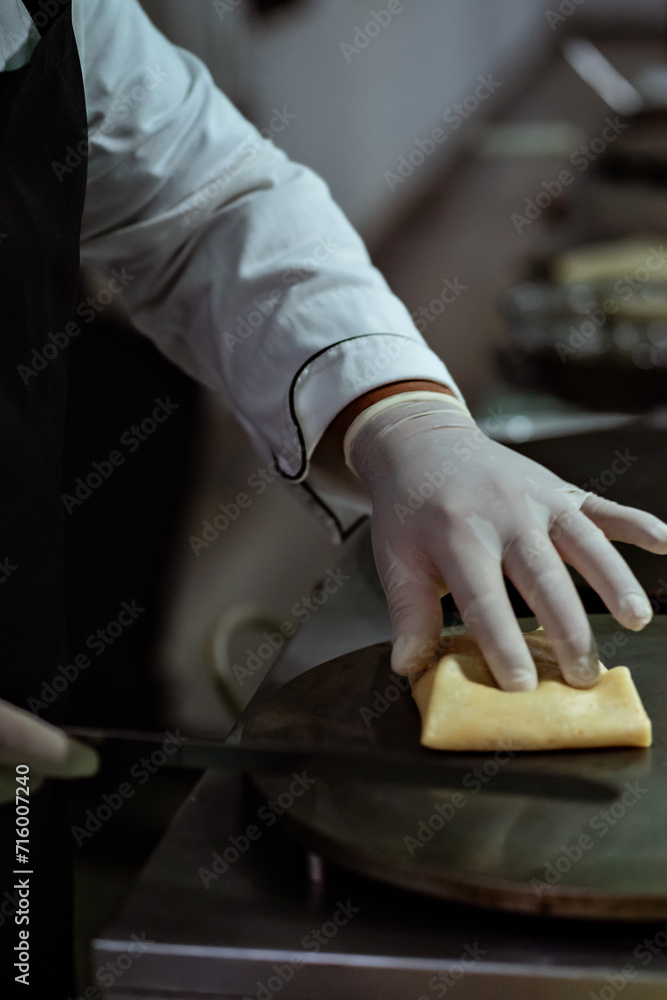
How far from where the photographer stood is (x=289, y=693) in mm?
825

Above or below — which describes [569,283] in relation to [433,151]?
above

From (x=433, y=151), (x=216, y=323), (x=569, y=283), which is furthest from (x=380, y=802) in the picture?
(x=433, y=151)

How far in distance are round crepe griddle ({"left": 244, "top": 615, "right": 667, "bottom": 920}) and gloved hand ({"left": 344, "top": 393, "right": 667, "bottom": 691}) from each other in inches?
2.9

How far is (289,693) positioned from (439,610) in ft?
0.54

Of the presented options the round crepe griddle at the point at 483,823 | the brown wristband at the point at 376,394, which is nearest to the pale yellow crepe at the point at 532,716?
the round crepe griddle at the point at 483,823

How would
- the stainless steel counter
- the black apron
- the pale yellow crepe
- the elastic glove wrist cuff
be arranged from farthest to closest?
the elastic glove wrist cuff, the black apron, the pale yellow crepe, the stainless steel counter

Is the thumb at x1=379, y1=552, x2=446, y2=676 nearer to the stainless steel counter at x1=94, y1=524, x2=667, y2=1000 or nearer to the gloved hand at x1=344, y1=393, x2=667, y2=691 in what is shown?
the gloved hand at x1=344, y1=393, x2=667, y2=691

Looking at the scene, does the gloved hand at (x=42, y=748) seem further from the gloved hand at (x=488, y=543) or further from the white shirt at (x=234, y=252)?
the white shirt at (x=234, y=252)

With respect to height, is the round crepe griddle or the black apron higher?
the black apron

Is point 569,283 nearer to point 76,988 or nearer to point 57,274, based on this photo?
point 57,274

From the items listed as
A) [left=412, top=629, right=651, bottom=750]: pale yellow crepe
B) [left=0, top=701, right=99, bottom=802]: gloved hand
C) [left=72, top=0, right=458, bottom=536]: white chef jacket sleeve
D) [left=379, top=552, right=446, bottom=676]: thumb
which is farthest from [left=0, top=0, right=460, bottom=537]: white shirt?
[left=0, top=701, right=99, bottom=802]: gloved hand

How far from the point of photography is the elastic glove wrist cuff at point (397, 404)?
3.46ft

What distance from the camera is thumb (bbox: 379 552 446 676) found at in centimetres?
83

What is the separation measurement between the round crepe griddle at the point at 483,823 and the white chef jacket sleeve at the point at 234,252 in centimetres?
41
